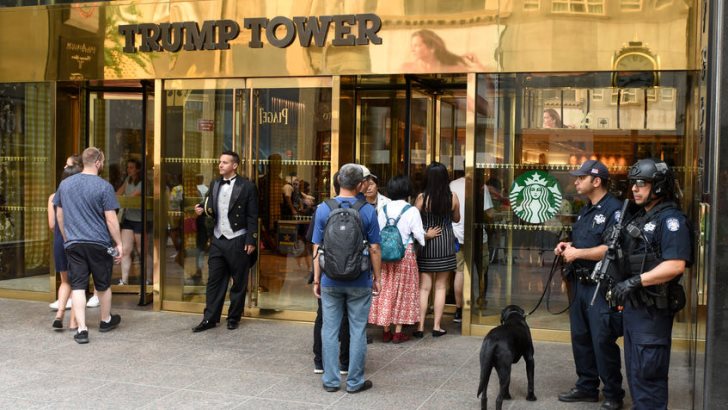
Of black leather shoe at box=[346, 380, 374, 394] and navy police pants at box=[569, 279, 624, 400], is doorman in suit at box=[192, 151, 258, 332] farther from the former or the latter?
navy police pants at box=[569, 279, 624, 400]

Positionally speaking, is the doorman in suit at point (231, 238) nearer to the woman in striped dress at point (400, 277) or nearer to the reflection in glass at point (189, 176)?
the reflection in glass at point (189, 176)

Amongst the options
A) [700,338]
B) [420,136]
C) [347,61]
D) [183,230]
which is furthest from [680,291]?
[183,230]

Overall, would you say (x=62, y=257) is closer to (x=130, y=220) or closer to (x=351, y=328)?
(x=130, y=220)

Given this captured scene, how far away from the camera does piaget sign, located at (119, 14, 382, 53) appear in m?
9.06

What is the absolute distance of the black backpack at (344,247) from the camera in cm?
632

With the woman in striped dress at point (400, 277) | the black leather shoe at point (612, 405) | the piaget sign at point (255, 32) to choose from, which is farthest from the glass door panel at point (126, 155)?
the black leather shoe at point (612, 405)

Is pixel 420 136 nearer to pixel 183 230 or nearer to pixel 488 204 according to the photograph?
pixel 488 204

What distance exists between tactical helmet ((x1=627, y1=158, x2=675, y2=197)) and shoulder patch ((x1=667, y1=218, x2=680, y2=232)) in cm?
26

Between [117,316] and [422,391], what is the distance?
3936 millimetres

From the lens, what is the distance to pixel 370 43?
29.6 feet

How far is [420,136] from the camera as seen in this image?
10.7m

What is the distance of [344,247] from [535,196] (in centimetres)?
319

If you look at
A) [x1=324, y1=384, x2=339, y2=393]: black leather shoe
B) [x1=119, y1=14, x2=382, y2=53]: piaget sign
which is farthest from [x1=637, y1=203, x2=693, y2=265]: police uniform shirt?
[x1=119, y1=14, x2=382, y2=53]: piaget sign

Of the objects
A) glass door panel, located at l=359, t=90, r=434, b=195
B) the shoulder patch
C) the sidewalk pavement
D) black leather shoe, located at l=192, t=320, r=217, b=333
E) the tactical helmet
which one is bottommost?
the sidewalk pavement
